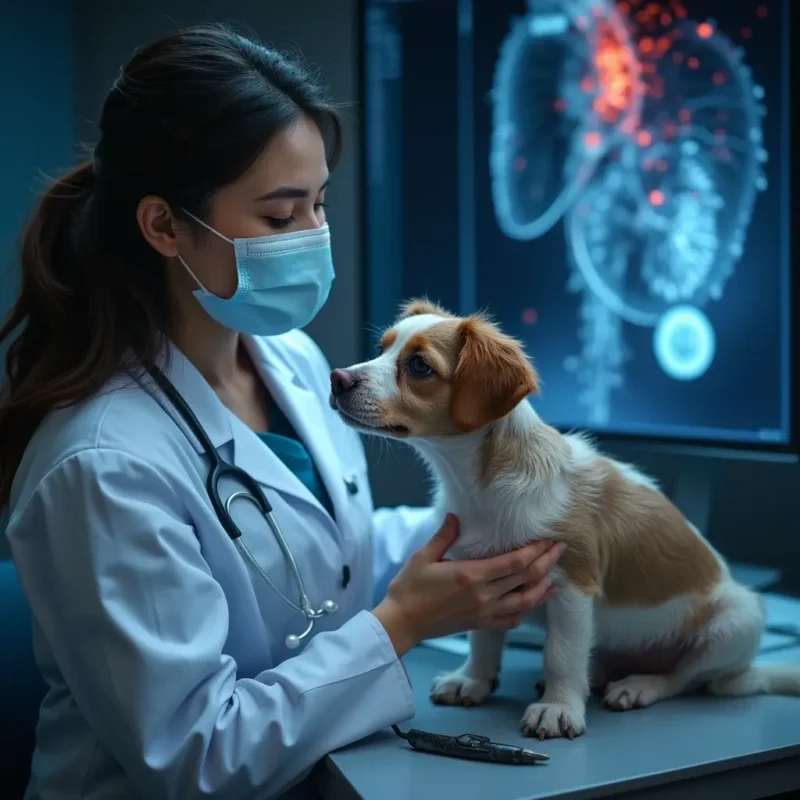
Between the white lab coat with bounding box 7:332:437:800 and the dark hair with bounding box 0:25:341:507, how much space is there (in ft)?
0.22

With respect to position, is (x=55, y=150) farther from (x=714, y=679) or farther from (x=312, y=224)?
(x=714, y=679)

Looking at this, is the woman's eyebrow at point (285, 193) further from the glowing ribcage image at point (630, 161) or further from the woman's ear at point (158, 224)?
the glowing ribcage image at point (630, 161)

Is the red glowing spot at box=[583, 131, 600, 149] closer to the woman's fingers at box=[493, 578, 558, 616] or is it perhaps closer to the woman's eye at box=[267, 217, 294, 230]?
the woman's eye at box=[267, 217, 294, 230]

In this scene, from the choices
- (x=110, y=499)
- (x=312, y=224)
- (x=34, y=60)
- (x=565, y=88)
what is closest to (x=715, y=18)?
(x=565, y=88)

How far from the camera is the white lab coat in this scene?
95cm

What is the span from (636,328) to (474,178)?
38 cm

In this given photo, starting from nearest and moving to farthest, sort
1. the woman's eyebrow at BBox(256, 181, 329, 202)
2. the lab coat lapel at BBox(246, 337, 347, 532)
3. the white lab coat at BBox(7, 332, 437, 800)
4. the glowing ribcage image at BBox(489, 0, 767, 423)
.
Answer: the white lab coat at BBox(7, 332, 437, 800) < the woman's eyebrow at BBox(256, 181, 329, 202) < the lab coat lapel at BBox(246, 337, 347, 532) < the glowing ribcage image at BBox(489, 0, 767, 423)

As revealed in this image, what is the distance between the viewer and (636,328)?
1.51 m

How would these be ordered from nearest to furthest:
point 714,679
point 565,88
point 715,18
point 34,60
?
point 714,679 < point 715,18 < point 565,88 < point 34,60

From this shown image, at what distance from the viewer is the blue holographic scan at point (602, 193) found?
4.64 feet

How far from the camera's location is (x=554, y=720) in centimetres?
104

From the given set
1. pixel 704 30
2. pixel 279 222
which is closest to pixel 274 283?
pixel 279 222

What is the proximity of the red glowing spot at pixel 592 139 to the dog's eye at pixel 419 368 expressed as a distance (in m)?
0.60

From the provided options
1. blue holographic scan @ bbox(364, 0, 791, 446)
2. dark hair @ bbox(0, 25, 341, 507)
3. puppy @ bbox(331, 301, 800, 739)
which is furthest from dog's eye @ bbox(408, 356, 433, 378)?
blue holographic scan @ bbox(364, 0, 791, 446)
